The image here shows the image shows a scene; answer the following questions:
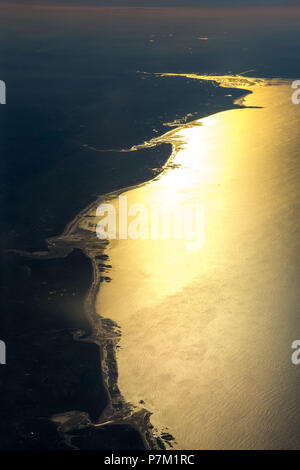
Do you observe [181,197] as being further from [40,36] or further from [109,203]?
[40,36]

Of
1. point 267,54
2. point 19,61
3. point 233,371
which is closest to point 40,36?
point 19,61

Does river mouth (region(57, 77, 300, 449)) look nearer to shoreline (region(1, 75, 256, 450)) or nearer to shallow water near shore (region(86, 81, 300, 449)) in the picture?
shallow water near shore (region(86, 81, 300, 449))

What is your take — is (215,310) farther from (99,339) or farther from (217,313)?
(99,339)

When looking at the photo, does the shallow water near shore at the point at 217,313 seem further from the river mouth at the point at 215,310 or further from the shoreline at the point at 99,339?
the shoreline at the point at 99,339

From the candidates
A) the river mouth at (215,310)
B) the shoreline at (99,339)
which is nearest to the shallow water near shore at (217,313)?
the river mouth at (215,310)

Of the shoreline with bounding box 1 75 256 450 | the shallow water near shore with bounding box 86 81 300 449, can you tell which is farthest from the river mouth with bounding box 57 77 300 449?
the shoreline with bounding box 1 75 256 450
